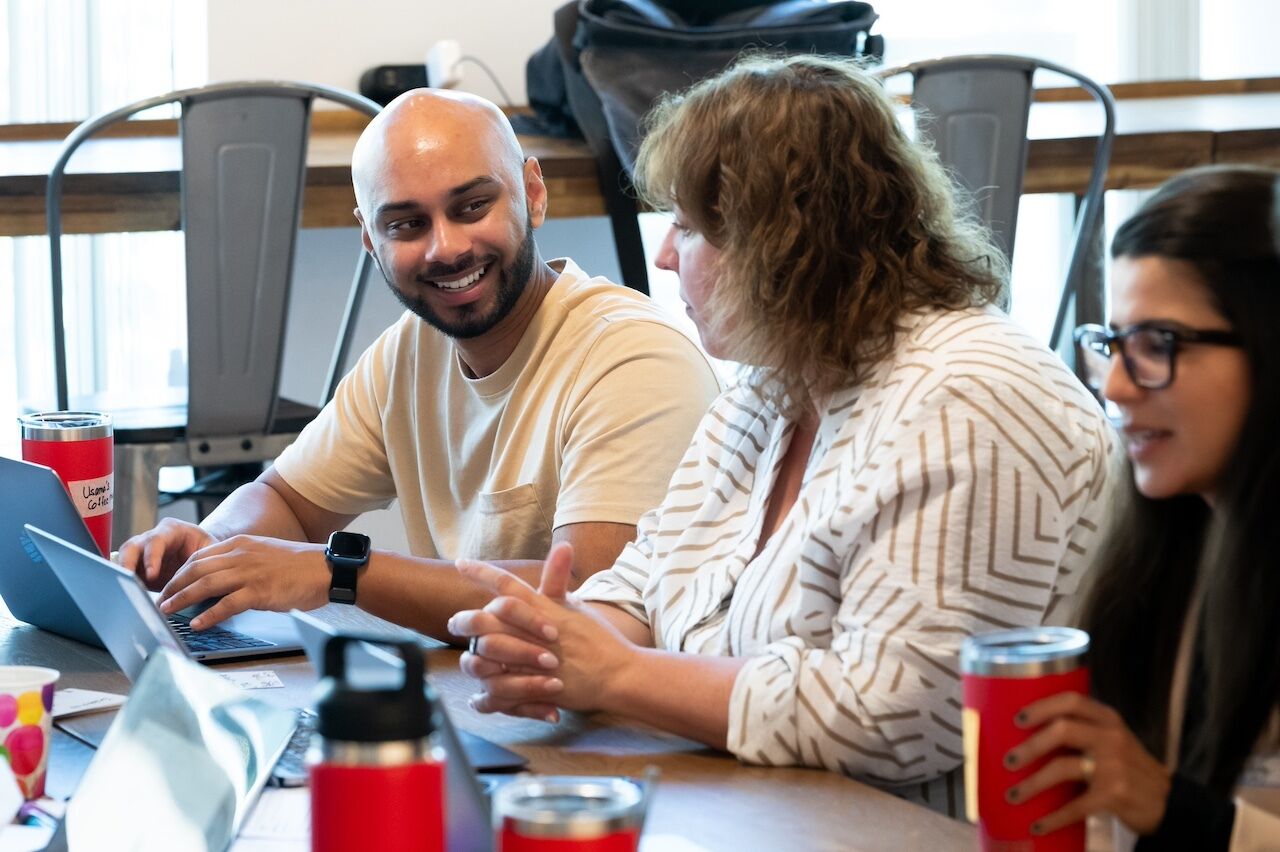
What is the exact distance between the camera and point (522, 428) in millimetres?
1930

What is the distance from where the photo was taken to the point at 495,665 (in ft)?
4.25

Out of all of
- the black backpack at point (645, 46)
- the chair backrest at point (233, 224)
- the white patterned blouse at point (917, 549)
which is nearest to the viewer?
the white patterned blouse at point (917, 549)

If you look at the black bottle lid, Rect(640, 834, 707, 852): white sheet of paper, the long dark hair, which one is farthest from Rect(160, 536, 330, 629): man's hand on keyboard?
the black bottle lid

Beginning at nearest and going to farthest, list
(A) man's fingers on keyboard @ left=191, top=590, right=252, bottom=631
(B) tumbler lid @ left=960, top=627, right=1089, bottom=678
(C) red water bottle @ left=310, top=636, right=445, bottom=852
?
(C) red water bottle @ left=310, top=636, right=445, bottom=852 → (B) tumbler lid @ left=960, top=627, right=1089, bottom=678 → (A) man's fingers on keyboard @ left=191, top=590, right=252, bottom=631

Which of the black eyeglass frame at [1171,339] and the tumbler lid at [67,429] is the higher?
the black eyeglass frame at [1171,339]

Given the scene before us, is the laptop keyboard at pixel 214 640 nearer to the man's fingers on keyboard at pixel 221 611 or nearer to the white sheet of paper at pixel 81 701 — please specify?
the man's fingers on keyboard at pixel 221 611

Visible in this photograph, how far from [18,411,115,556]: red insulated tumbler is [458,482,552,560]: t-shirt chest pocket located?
447 millimetres

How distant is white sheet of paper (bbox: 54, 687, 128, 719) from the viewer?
1.33 m

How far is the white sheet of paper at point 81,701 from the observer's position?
1.33 meters

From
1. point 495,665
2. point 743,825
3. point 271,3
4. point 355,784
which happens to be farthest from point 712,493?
point 271,3

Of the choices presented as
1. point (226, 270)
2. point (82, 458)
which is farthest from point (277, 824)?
point (226, 270)

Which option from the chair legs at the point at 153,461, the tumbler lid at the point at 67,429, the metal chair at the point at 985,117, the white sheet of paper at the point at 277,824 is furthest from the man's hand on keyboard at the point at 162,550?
the metal chair at the point at 985,117

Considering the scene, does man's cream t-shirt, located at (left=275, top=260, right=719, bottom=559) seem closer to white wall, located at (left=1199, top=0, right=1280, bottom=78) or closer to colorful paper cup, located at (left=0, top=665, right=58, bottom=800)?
colorful paper cup, located at (left=0, top=665, right=58, bottom=800)

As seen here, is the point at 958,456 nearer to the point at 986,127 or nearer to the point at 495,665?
the point at 495,665
